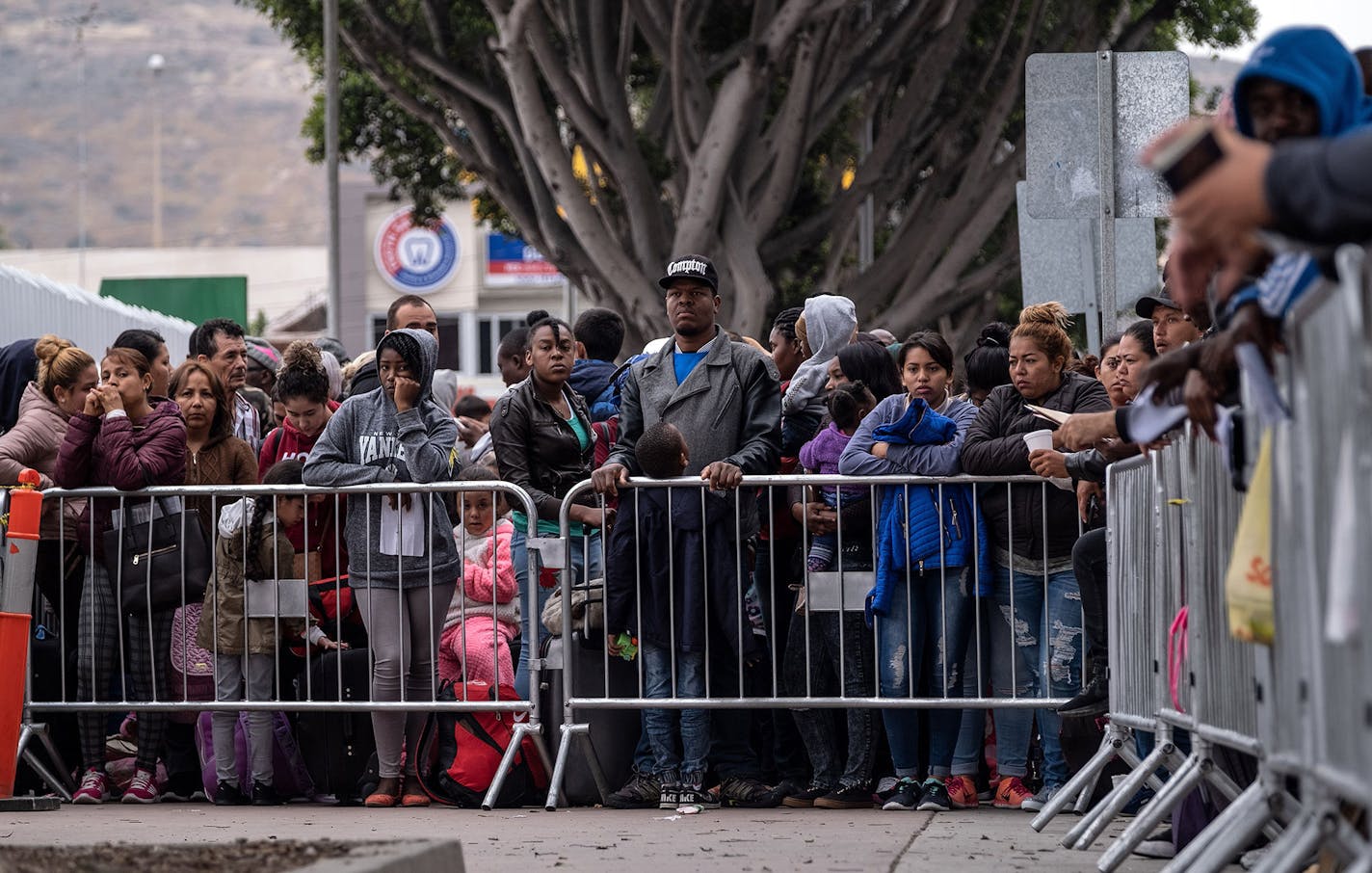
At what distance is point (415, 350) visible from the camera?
369 inches

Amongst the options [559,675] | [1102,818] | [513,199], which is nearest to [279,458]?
[559,675]

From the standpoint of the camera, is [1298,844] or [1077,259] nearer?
[1298,844]

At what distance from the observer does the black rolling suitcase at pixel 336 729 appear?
9.47 m

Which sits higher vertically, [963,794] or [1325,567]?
[1325,567]

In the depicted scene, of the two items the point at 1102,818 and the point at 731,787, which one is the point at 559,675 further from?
the point at 1102,818

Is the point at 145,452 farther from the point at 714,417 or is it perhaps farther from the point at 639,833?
the point at 639,833

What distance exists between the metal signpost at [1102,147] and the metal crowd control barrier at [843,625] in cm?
181

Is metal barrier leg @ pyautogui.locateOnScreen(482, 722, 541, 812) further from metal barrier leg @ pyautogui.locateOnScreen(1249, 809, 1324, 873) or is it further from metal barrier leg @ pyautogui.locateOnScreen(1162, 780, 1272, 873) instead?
metal barrier leg @ pyautogui.locateOnScreen(1249, 809, 1324, 873)

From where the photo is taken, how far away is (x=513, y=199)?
2116 centimetres

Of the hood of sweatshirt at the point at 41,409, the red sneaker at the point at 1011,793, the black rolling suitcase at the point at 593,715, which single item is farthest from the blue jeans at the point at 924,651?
the hood of sweatshirt at the point at 41,409

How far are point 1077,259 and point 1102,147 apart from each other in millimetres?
964

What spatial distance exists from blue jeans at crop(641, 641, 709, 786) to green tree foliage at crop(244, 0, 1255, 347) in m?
9.92

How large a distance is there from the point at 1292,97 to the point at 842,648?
15.9 feet

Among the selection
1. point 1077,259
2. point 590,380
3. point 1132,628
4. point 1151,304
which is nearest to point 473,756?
point 590,380
